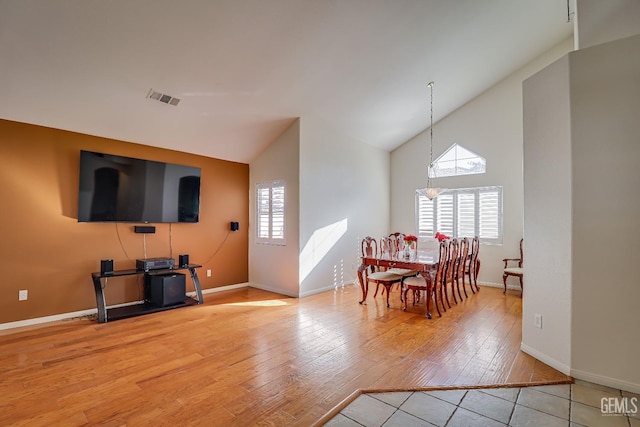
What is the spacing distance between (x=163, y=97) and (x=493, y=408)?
4798 millimetres

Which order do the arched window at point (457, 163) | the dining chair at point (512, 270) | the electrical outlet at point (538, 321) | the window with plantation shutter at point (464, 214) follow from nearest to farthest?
the electrical outlet at point (538, 321), the dining chair at point (512, 270), the window with plantation shutter at point (464, 214), the arched window at point (457, 163)

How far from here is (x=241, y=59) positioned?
3.76 metres

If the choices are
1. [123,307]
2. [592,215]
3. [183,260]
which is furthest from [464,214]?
[123,307]

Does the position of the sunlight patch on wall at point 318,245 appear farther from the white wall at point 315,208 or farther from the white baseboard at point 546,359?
the white baseboard at point 546,359

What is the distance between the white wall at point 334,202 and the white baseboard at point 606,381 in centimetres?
370

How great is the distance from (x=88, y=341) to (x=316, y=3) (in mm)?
4476

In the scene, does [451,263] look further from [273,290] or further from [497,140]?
[273,290]

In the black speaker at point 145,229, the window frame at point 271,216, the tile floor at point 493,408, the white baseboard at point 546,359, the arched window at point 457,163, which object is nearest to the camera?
the tile floor at point 493,408

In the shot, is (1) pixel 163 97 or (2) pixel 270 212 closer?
(1) pixel 163 97

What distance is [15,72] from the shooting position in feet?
10.5

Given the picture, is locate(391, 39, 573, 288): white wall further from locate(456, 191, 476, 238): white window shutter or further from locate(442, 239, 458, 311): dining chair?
locate(442, 239, 458, 311): dining chair

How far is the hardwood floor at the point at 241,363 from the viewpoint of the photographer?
2166mm

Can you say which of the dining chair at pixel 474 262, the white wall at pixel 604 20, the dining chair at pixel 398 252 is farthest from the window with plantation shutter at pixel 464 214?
the white wall at pixel 604 20

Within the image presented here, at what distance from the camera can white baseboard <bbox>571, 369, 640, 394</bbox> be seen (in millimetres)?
2379
